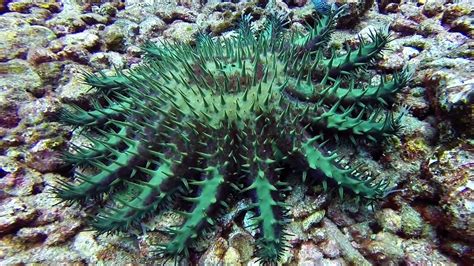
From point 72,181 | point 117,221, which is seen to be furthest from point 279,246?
point 72,181

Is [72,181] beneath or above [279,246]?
beneath

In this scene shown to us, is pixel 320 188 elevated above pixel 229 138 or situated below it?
below

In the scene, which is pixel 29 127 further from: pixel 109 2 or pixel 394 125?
pixel 394 125

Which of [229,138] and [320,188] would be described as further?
[320,188]
